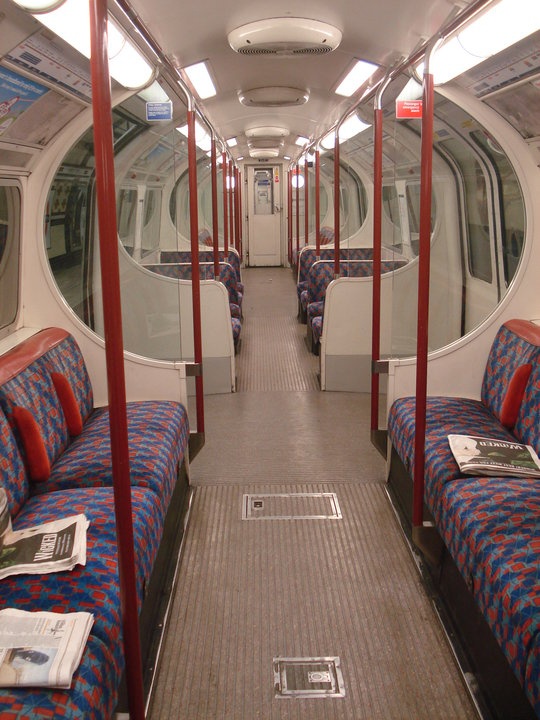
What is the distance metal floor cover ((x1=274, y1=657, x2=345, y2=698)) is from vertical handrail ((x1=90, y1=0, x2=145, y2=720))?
0.71 meters

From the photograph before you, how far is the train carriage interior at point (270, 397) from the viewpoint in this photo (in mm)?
2328

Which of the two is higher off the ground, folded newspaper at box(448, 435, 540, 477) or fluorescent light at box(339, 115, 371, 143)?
fluorescent light at box(339, 115, 371, 143)

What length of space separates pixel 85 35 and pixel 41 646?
2.39 m

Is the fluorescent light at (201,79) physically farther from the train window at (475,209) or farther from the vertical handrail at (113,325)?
the vertical handrail at (113,325)

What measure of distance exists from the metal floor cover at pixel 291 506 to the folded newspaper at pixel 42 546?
57.6 inches

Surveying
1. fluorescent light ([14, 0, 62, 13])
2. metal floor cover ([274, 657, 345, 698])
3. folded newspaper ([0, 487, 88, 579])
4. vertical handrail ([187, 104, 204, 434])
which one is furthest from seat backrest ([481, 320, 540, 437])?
fluorescent light ([14, 0, 62, 13])

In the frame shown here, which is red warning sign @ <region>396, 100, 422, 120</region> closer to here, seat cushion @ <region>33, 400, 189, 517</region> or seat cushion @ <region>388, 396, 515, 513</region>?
seat cushion @ <region>388, 396, 515, 513</region>

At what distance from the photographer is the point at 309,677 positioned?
8.62 ft

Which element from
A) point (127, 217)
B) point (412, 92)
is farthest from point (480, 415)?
point (127, 217)

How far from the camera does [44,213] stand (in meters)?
4.16

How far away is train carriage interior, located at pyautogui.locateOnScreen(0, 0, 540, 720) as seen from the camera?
7.64 ft

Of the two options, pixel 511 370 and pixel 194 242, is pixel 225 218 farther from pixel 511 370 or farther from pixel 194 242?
pixel 511 370

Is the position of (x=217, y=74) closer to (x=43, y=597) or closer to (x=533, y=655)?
(x=43, y=597)

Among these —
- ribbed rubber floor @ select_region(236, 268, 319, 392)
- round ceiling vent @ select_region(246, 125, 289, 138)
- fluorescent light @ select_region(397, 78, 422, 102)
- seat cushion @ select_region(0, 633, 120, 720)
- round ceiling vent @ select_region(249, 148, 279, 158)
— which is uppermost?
round ceiling vent @ select_region(249, 148, 279, 158)
